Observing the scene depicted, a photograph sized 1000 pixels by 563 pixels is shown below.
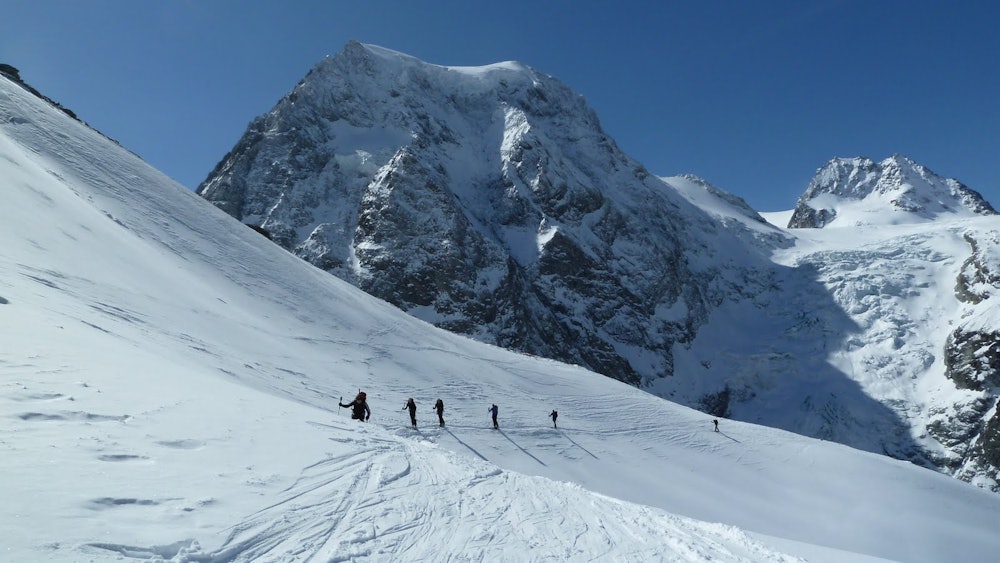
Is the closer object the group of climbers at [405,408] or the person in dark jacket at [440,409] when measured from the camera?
the group of climbers at [405,408]

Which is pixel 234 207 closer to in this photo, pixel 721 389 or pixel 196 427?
pixel 721 389

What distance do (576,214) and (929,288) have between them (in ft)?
222

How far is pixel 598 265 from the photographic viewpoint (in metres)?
119

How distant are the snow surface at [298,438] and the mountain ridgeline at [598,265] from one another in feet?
179

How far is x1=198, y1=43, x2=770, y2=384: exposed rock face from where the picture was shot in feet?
318

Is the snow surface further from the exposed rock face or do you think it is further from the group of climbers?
the exposed rock face

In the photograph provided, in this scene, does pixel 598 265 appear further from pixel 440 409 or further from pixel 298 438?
pixel 298 438

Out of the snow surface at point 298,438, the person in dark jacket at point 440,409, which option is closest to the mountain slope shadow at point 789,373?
the snow surface at point 298,438

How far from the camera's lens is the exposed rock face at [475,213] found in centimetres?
9681

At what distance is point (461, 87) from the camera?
141625mm

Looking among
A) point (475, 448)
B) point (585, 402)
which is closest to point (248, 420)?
point (475, 448)

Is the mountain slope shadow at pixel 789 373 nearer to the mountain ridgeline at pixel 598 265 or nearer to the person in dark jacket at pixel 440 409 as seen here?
the mountain ridgeline at pixel 598 265

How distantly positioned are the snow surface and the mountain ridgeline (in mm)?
54457

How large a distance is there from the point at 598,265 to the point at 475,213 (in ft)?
88.4
